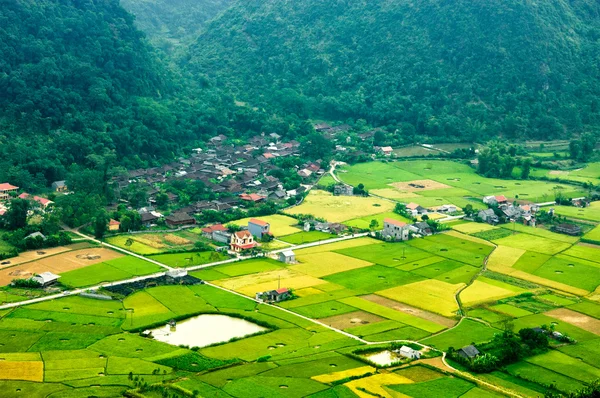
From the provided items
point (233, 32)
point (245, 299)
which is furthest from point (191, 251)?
point (233, 32)

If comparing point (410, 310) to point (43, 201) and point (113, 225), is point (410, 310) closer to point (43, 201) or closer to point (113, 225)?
point (113, 225)

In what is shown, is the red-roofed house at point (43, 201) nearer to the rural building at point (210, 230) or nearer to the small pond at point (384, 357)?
the rural building at point (210, 230)

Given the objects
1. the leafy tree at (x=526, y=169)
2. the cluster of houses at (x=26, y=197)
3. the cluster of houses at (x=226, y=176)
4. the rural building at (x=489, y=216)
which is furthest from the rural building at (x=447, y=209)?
the cluster of houses at (x=26, y=197)

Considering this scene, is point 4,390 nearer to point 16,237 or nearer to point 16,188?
point 16,237

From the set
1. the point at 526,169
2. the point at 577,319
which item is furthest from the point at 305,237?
the point at 526,169

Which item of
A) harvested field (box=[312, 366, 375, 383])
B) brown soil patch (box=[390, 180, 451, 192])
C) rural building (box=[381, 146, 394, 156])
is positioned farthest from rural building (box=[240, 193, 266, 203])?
harvested field (box=[312, 366, 375, 383])

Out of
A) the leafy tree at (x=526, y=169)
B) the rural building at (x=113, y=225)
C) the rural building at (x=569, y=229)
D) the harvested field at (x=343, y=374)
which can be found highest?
the leafy tree at (x=526, y=169)

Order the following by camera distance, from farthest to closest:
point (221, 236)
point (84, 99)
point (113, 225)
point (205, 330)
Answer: point (84, 99), point (113, 225), point (221, 236), point (205, 330)
